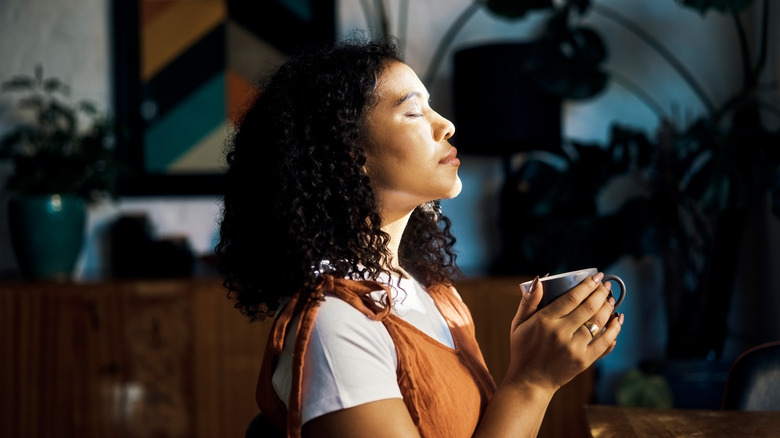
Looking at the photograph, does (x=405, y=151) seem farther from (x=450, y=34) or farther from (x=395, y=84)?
(x=450, y=34)

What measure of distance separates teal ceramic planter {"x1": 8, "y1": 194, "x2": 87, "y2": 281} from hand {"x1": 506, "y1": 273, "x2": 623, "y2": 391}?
2.15 meters

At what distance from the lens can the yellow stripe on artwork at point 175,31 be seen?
10.0ft

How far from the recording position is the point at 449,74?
9.98 feet

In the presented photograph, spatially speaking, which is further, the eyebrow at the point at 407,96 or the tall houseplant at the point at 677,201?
the tall houseplant at the point at 677,201

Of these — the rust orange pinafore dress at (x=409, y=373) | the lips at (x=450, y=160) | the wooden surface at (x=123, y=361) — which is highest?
the lips at (x=450, y=160)

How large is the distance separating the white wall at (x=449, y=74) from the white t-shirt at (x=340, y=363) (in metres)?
2.09

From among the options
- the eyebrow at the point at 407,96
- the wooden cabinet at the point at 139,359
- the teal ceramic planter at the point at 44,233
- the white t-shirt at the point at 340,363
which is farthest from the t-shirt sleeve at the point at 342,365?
the teal ceramic planter at the point at 44,233

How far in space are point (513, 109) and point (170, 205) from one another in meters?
1.45

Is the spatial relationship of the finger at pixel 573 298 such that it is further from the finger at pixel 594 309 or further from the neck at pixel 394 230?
the neck at pixel 394 230

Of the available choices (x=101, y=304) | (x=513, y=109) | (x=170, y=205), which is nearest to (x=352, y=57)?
(x=513, y=109)

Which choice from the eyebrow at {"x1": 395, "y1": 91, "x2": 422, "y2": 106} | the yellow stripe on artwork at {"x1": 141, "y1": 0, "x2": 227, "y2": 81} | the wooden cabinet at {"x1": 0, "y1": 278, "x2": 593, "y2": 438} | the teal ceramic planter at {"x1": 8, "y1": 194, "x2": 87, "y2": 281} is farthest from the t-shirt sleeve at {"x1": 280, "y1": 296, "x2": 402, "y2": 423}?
the yellow stripe on artwork at {"x1": 141, "y1": 0, "x2": 227, "y2": 81}

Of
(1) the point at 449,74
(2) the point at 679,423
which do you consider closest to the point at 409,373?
(2) the point at 679,423

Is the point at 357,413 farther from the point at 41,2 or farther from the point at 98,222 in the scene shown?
the point at 41,2

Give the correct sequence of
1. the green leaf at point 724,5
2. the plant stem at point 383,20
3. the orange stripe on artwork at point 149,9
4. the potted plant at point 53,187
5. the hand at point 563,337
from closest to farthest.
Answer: the hand at point 563,337, the green leaf at point 724,5, the potted plant at point 53,187, the plant stem at point 383,20, the orange stripe on artwork at point 149,9
